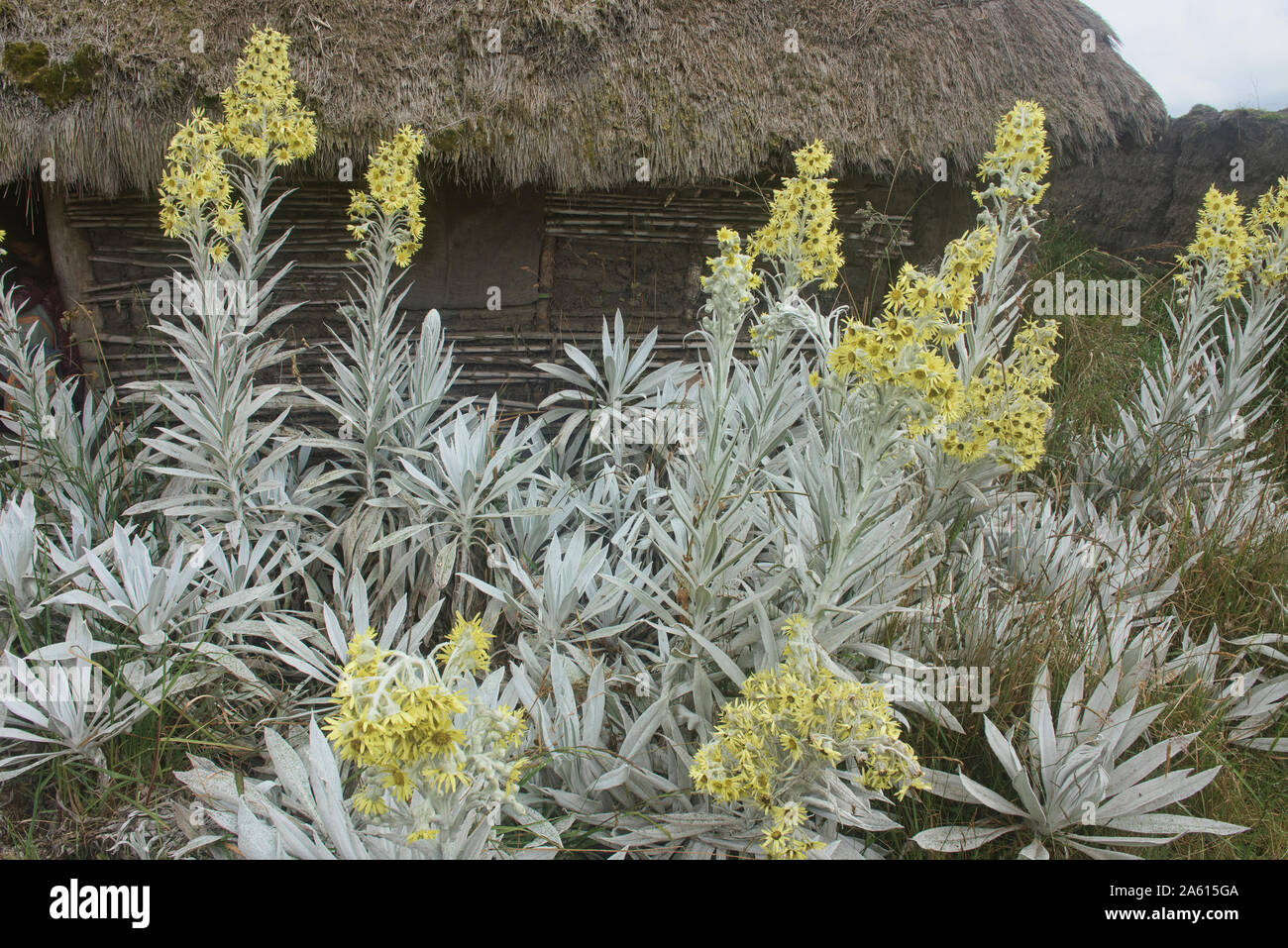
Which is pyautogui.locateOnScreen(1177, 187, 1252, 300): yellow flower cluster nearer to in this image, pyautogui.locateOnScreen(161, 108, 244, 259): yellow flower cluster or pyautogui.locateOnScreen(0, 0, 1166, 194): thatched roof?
pyautogui.locateOnScreen(0, 0, 1166, 194): thatched roof

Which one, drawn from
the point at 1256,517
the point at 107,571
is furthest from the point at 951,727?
the point at 107,571

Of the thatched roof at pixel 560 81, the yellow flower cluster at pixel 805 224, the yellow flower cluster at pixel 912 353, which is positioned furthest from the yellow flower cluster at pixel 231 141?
the yellow flower cluster at pixel 912 353

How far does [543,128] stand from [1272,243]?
289cm

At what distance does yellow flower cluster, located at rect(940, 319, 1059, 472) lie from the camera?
213 cm

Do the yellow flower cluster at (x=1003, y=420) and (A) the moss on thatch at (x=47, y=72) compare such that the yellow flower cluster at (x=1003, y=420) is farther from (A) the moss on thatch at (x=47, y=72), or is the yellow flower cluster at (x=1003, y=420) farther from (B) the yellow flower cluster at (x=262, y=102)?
(A) the moss on thatch at (x=47, y=72)

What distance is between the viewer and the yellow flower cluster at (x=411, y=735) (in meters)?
1.03

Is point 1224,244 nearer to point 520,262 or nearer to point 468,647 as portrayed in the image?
point 520,262

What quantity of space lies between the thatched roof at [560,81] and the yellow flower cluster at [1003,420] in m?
1.62

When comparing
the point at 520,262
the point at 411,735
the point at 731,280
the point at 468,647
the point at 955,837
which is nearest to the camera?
the point at 411,735

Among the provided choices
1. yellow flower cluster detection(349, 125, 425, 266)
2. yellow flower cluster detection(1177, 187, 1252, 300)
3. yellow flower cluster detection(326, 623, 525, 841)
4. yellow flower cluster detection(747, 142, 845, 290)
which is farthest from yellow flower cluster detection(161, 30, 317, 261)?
yellow flower cluster detection(1177, 187, 1252, 300)

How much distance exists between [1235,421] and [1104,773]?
216 centimetres

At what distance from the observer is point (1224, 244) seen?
304 centimetres

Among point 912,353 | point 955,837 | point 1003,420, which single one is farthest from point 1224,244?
point 955,837

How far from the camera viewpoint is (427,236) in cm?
362
